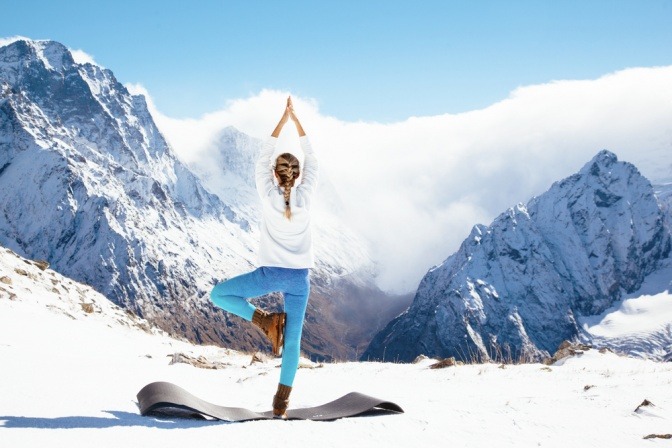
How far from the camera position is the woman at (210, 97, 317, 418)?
4660 millimetres

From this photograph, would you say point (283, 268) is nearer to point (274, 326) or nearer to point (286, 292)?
point (286, 292)

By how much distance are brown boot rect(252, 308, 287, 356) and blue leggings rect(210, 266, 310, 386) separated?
0.06 meters

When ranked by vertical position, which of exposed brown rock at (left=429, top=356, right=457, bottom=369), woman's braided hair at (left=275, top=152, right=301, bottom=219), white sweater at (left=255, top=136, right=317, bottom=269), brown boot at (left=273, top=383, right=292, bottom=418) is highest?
woman's braided hair at (left=275, top=152, right=301, bottom=219)

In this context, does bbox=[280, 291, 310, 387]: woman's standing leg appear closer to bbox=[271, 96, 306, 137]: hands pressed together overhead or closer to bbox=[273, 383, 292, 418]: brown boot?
bbox=[273, 383, 292, 418]: brown boot

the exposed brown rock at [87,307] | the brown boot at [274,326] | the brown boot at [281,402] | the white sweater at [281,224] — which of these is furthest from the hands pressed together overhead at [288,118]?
the exposed brown rock at [87,307]

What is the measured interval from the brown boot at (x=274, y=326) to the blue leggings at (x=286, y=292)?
62mm

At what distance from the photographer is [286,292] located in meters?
4.79

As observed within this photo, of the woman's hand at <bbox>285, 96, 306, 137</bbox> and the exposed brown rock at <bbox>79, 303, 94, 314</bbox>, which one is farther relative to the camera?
the exposed brown rock at <bbox>79, 303, 94, 314</bbox>

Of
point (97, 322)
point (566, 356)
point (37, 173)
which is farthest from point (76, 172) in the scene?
point (566, 356)

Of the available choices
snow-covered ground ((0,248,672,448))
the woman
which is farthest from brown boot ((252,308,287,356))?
snow-covered ground ((0,248,672,448))

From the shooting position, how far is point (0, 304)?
12711 millimetres

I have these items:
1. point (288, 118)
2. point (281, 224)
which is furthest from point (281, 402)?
point (288, 118)

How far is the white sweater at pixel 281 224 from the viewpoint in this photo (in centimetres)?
466

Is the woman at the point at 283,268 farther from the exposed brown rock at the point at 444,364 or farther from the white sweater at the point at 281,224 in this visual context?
the exposed brown rock at the point at 444,364
